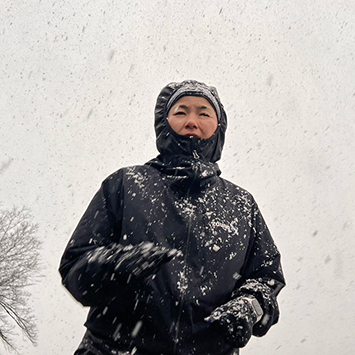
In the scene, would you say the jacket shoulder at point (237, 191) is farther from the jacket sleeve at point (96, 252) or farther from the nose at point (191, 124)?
the jacket sleeve at point (96, 252)

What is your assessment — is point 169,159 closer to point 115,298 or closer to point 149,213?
point 149,213

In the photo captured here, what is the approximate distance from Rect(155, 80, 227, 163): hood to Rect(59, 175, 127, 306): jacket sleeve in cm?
33

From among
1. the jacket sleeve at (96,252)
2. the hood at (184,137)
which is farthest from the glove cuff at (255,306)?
the hood at (184,137)

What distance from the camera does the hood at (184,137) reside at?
2348 mm

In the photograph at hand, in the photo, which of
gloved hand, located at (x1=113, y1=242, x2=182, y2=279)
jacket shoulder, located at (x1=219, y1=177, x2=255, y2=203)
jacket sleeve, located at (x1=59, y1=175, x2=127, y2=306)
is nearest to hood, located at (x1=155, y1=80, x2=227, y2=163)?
jacket shoulder, located at (x1=219, y1=177, x2=255, y2=203)

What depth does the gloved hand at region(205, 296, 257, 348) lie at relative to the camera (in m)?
1.82

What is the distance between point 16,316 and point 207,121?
18858 mm

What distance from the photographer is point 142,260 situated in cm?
175

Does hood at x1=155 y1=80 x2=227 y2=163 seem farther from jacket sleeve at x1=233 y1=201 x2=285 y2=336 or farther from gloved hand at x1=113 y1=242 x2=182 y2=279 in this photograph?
gloved hand at x1=113 y1=242 x2=182 y2=279

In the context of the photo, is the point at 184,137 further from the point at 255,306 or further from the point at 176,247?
the point at 255,306

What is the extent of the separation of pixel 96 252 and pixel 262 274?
80cm

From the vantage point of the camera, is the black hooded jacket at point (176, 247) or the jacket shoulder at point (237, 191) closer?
the black hooded jacket at point (176, 247)

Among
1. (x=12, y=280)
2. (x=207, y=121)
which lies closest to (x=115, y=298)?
(x=207, y=121)

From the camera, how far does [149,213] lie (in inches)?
82.4
